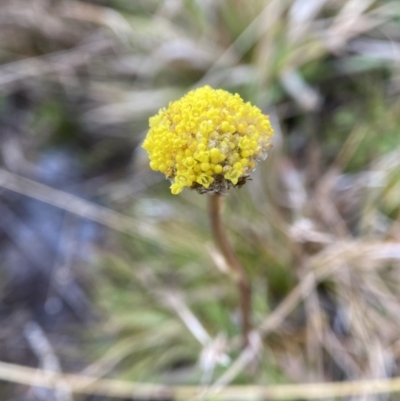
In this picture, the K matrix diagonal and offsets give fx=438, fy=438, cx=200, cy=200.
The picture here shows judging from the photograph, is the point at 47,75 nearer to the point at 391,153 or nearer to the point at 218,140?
the point at 391,153

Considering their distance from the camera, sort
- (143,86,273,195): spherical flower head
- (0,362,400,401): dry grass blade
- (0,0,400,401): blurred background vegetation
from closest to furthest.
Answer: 1. (143,86,273,195): spherical flower head
2. (0,362,400,401): dry grass blade
3. (0,0,400,401): blurred background vegetation

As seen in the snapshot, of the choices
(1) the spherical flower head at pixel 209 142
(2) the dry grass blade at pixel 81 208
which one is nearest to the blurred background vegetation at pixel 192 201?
(2) the dry grass blade at pixel 81 208

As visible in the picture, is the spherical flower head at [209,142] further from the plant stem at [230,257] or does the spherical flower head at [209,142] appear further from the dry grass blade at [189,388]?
the dry grass blade at [189,388]

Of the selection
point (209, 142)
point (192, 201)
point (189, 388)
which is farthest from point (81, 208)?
point (209, 142)

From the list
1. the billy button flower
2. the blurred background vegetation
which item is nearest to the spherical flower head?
the billy button flower

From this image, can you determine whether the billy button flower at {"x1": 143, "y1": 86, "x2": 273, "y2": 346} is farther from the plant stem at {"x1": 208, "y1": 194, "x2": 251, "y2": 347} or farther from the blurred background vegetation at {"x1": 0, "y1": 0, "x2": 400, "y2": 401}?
the blurred background vegetation at {"x1": 0, "y1": 0, "x2": 400, "y2": 401}

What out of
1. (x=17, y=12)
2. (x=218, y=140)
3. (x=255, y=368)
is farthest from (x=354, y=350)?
(x=17, y=12)
